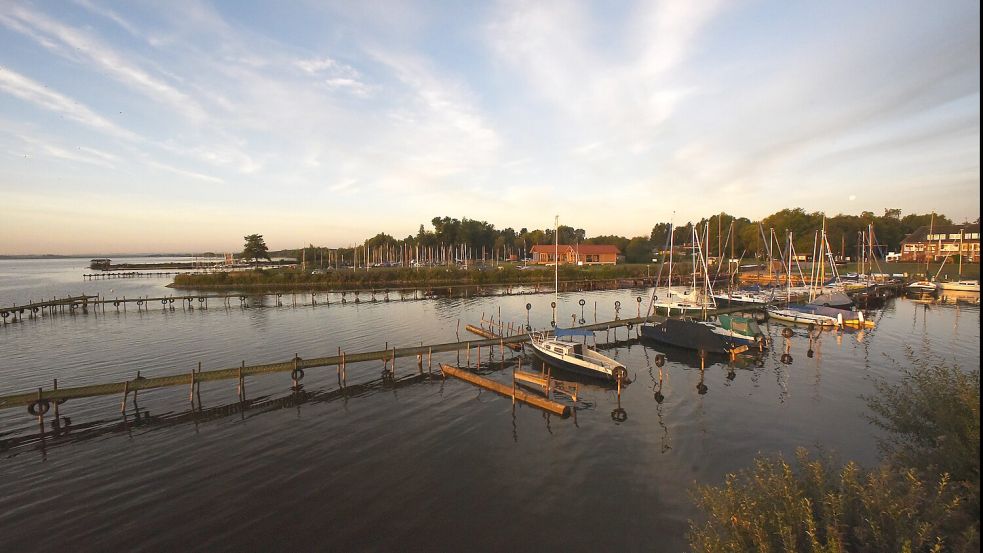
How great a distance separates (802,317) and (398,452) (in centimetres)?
5048

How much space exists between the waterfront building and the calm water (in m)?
102

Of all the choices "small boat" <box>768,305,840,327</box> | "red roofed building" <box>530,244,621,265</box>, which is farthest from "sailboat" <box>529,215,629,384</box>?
"red roofed building" <box>530,244,621,265</box>

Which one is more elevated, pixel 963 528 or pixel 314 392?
pixel 963 528

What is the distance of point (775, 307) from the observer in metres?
60.1

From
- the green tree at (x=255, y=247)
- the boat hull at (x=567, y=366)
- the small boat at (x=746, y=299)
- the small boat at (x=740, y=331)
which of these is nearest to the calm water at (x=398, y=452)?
the boat hull at (x=567, y=366)

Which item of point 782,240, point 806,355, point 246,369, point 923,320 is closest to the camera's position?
point 246,369

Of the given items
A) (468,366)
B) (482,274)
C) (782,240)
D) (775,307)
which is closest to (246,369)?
(468,366)

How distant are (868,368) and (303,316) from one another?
62.9 metres

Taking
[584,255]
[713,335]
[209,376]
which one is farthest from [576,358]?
[584,255]

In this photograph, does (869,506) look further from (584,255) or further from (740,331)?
(584,255)

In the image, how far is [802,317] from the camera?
5159 centimetres

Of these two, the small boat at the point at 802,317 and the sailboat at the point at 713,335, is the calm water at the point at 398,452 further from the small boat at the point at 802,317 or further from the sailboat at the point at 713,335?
the small boat at the point at 802,317

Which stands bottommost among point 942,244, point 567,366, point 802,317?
point 567,366

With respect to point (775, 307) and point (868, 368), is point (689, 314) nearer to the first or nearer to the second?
point (775, 307)
